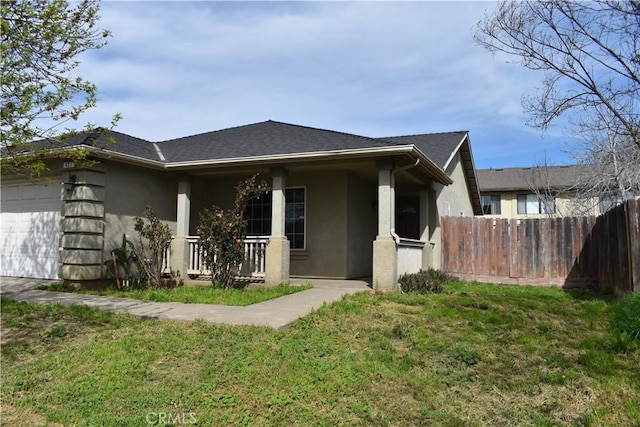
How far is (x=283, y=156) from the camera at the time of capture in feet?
33.2

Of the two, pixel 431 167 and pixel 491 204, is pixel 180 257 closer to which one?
pixel 431 167

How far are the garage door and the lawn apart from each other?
13.8 feet

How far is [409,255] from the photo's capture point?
10727 mm

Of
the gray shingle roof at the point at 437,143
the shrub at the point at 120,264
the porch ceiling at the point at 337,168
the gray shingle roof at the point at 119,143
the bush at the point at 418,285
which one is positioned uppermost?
the gray shingle roof at the point at 437,143

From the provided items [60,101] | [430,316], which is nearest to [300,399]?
[430,316]

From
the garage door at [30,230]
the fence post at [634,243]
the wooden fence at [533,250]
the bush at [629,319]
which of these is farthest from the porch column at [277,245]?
the fence post at [634,243]

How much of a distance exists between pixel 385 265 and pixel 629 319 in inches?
176

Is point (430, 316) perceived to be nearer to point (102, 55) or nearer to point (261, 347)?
point (261, 347)

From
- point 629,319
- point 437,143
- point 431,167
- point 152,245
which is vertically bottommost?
point 629,319

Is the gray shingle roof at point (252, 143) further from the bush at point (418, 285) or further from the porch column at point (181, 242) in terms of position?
the bush at point (418, 285)

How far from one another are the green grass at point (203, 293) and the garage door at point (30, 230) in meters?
1.22

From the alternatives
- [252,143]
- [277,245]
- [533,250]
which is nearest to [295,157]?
[277,245]

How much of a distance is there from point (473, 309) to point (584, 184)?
16279mm

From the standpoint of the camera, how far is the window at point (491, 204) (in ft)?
103
